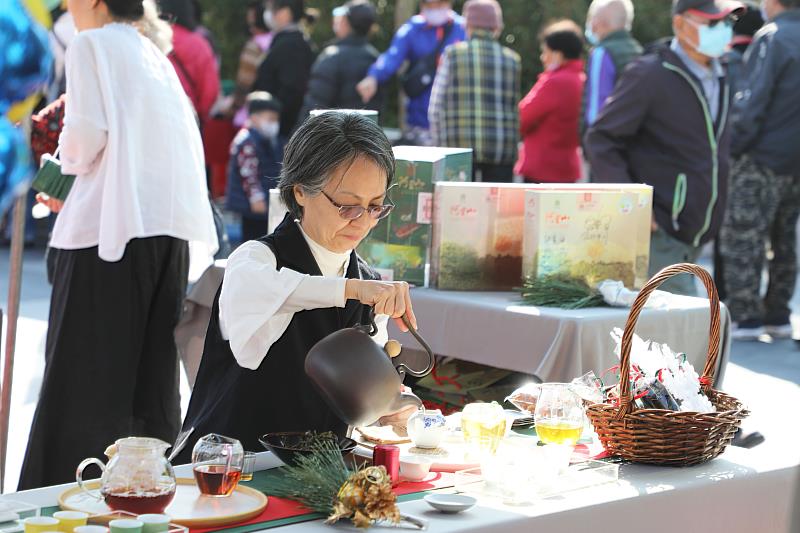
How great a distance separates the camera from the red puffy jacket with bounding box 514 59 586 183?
707 centimetres

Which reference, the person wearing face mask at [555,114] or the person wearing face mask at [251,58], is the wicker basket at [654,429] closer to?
the person wearing face mask at [555,114]

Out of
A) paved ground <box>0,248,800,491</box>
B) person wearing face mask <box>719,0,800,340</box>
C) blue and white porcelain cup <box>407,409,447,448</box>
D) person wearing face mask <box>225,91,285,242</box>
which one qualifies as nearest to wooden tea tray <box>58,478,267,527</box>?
blue and white porcelain cup <box>407,409,447,448</box>

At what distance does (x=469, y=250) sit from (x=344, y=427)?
1.21 m

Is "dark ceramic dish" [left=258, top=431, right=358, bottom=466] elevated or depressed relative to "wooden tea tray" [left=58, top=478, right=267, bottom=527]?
elevated

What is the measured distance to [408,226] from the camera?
3.59 m

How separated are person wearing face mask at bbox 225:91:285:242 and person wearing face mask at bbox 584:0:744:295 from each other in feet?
10.0

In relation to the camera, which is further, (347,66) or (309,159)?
(347,66)

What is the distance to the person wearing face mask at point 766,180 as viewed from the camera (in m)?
6.27

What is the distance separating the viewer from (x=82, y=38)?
345 centimetres

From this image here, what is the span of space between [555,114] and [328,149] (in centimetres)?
478

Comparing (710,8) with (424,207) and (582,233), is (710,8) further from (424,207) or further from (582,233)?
(424,207)

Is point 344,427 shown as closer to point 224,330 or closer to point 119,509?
point 224,330

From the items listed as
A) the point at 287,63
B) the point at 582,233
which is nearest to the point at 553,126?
the point at 287,63

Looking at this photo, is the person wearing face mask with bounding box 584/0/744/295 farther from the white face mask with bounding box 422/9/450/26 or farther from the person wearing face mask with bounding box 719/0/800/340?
the white face mask with bounding box 422/9/450/26
